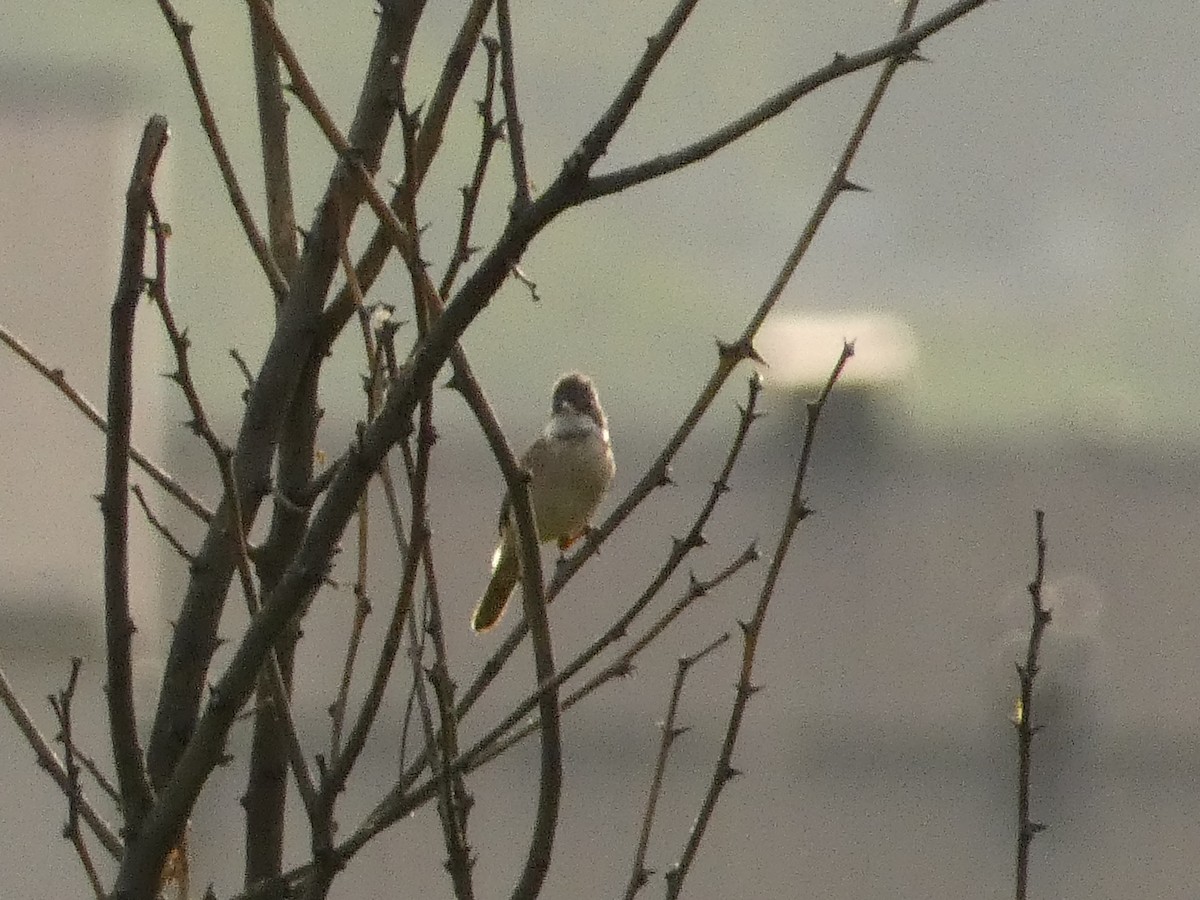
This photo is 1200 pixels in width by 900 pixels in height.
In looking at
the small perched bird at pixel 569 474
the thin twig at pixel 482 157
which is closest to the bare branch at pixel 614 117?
the thin twig at pixel 482 157

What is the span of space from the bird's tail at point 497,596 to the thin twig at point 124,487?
8.25 feet

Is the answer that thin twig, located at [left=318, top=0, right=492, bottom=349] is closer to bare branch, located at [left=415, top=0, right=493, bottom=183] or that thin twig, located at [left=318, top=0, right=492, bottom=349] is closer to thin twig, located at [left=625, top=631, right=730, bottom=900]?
bare branch, located at [left=415, top=0, right=493, bottom=183]

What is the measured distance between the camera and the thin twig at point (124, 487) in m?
1.41

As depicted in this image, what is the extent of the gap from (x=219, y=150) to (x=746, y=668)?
61 centimetres

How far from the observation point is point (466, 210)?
158 cm

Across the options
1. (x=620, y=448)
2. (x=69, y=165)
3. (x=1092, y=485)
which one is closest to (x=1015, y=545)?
(x=1092, y=485)

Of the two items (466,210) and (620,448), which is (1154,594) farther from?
(466,210)

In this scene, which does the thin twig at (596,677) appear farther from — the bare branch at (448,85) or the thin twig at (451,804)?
the bare branch at (448,85)

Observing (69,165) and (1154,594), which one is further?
(1154,594)

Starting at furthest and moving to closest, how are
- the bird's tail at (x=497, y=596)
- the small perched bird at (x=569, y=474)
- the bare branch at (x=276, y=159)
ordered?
the small perched bird at (x=569, y=474)
the bird's tail at (x=497, y=596)
the bare branch at (x=276, y=159)

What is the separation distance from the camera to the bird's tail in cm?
408

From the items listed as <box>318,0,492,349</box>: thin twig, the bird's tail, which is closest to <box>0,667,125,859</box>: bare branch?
<box>318,0,492,349</box>: thin twig

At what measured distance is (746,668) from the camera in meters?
1.80

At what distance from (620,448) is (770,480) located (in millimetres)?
884
